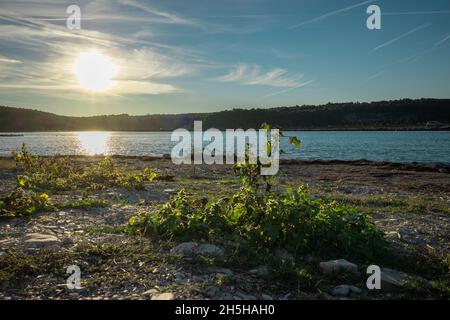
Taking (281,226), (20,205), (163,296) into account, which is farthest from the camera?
(20,205)

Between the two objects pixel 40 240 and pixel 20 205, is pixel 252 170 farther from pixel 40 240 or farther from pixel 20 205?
pixel 20 205

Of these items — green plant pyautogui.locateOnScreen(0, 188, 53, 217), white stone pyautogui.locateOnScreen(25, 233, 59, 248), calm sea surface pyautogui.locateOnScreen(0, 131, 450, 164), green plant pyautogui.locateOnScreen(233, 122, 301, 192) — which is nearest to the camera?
white stone pyautogui.locateOnScreen(25, 233, 59, 248)

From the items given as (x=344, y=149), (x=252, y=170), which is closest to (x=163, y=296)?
(x=252, y=170)

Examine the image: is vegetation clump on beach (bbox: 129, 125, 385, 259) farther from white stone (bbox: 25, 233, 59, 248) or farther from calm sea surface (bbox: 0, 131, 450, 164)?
calm sea surface (bbox: 0, 131, 450, 164)

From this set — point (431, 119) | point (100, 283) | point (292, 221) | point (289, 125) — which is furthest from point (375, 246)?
point (431, 119)

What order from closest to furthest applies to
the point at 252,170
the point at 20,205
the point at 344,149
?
the point at 252,170 → the point at 20,205 → the point at 344,149

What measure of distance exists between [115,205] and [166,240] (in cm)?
463

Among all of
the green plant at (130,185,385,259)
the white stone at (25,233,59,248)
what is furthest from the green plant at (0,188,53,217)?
the green plant at (130,185,385,259)

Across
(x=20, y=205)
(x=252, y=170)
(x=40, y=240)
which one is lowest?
(x=40, y=240)

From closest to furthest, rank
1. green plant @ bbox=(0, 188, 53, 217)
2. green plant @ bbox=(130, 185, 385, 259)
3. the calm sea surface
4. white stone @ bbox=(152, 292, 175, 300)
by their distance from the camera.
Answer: white stone @ bbox=(152, 292, 175, 300)
green plant @ bbox=(130, 185, 385, 259)
green plant @ bbox=(0, 188, 53, 217)
the calm sea surface

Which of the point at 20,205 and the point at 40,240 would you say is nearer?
the point at 40,240

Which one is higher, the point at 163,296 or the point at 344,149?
the point at 344,149

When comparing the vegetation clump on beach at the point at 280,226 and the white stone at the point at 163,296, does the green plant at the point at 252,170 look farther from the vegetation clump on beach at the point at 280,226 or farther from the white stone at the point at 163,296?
the white stone at the point at 163,296

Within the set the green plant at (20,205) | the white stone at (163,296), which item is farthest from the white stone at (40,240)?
the white stone at (163,296)
